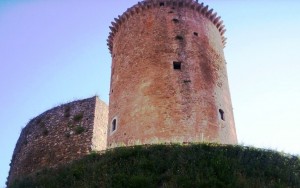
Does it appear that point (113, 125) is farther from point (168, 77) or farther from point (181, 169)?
point (181, 169)

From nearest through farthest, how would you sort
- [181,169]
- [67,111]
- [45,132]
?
1. [181,169]
2. [45,132]
3. [67,111]

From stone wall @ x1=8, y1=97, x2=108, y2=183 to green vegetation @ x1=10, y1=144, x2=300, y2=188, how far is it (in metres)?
3.58

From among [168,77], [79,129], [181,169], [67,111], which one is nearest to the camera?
[181,169]

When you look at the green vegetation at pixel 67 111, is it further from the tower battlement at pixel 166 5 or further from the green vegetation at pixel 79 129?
the tower battlement at pixel 166 5

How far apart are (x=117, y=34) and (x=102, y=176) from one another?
914cm

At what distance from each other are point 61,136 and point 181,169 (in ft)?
27.3

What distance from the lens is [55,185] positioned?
12.4 meters

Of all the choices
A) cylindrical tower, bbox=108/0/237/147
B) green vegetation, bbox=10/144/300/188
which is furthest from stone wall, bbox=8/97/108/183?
green vegetation, bbox=10/144/300/188

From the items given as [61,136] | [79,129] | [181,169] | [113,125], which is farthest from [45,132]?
[181,169]

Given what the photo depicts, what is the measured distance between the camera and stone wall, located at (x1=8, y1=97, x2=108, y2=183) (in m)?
17.8

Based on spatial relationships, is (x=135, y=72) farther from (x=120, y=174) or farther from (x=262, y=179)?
(x=262, y=179)

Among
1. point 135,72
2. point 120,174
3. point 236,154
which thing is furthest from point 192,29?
point 120,174

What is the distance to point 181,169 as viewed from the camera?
11664 millimetres

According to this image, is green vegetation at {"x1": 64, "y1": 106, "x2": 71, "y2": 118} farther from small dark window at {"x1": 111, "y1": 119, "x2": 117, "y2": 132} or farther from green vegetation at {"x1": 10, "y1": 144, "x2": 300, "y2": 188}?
green vegetation at {"x1": 10, "y1": 144, "x2": 300, "y2": 188}
